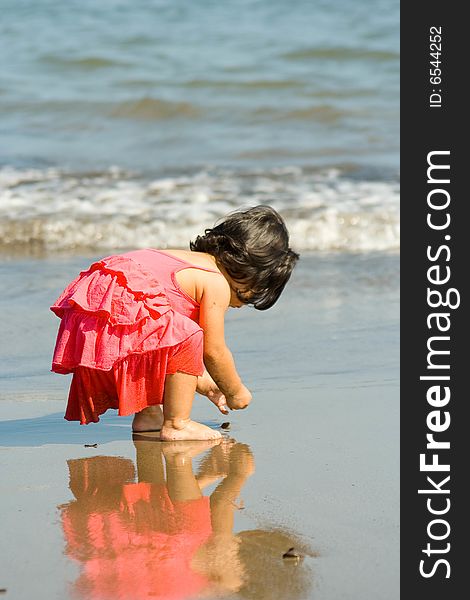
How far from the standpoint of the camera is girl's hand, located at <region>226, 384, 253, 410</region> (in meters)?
3.25

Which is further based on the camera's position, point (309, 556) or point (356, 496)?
point (356, 496)

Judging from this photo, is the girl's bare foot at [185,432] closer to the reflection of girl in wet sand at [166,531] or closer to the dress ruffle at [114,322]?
the reflection of girl in wet sand at [166,531]

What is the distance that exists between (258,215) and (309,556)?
1.35 meters

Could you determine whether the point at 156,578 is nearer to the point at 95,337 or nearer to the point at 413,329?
the point at 95,337

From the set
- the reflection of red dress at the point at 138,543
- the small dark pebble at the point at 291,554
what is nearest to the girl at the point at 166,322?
the reflection of red dress at the point at 138,543

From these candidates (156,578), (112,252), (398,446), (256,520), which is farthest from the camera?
(112,252)

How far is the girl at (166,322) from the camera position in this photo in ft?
10.2

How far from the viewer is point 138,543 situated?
2309 mm

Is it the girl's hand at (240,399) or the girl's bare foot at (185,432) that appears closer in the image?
the girl's bare foot at (185,432)

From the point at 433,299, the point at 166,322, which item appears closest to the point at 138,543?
the point at 166,322

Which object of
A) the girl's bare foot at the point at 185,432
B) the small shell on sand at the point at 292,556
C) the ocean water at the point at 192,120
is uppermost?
the ocean water at the point at 192,120

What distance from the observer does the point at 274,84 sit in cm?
1180

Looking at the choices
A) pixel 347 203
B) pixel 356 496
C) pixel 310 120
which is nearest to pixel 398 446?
pixel 356 496

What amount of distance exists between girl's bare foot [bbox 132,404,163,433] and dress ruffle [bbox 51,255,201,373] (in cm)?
24
